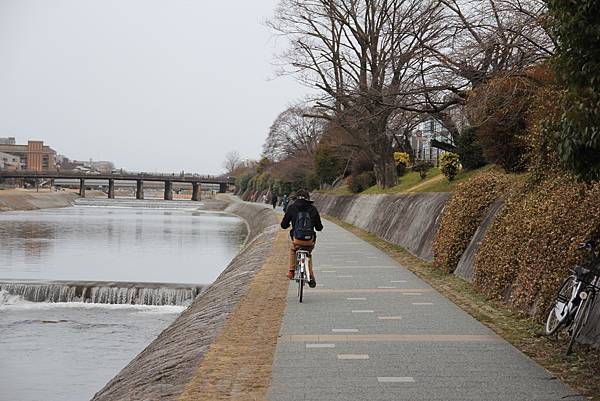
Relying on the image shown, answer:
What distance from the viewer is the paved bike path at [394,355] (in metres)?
6.07

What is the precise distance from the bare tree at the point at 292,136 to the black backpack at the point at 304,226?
6662 cm

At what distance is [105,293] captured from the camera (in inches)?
891

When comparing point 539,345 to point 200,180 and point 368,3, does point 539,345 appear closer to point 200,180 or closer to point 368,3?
point 368,3

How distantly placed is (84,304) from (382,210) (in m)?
13.7

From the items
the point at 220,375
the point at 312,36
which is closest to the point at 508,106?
the point at 220,375

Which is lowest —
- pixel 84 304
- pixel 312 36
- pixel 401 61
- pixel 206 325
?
pixel 84 304

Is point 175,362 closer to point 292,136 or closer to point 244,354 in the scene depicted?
point 244,354

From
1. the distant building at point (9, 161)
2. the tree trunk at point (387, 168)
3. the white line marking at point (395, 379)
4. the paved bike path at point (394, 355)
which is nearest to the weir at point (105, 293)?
the paved bike path at point (394, 355)

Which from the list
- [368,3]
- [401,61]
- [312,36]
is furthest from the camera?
[312,36]

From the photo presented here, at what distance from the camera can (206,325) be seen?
1040cm

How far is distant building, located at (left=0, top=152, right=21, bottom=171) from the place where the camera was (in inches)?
6594

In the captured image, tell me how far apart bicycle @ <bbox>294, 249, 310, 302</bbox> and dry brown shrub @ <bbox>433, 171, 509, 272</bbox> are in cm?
470

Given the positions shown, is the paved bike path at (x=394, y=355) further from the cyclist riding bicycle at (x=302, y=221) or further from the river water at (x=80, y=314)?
the river water at (x=80, y=314)

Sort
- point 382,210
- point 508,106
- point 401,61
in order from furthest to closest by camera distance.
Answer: point 382,210 < point 401,61 < point 508,106
